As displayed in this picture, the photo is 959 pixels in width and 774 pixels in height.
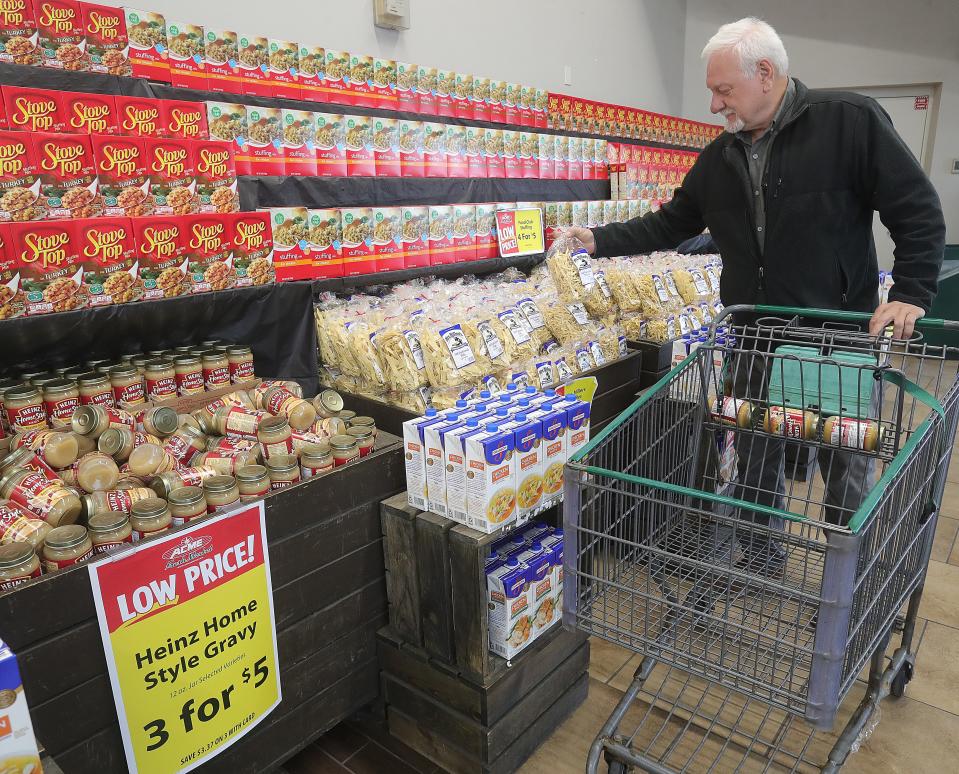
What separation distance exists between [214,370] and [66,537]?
878mm

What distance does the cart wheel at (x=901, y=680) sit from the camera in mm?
2078

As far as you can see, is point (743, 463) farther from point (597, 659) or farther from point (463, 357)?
point (463, 357)

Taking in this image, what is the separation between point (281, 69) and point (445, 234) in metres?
0.95

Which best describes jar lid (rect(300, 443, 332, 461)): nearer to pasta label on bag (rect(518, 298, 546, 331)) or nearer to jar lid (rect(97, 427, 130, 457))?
jar lid (rect(97, 427, 130, 457))

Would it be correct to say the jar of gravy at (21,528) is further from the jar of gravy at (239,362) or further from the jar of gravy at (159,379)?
the jar of gravy at (239,362)

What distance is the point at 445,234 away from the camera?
313 cm

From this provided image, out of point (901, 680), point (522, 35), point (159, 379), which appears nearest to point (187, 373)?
point (159, 379)

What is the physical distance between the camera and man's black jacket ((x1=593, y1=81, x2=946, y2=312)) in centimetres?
208

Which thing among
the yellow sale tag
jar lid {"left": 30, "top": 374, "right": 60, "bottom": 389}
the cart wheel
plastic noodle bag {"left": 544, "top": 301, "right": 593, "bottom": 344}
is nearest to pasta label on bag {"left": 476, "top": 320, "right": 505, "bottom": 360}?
the yellow sale tag

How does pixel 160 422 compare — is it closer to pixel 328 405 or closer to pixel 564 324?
pixel 328 405

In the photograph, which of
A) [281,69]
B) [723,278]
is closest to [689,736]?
A: [723,278]

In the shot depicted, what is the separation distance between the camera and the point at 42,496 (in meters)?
1.48

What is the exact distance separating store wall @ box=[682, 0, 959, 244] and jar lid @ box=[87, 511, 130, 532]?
846cm

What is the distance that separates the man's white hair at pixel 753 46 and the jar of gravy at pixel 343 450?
5.23ft
